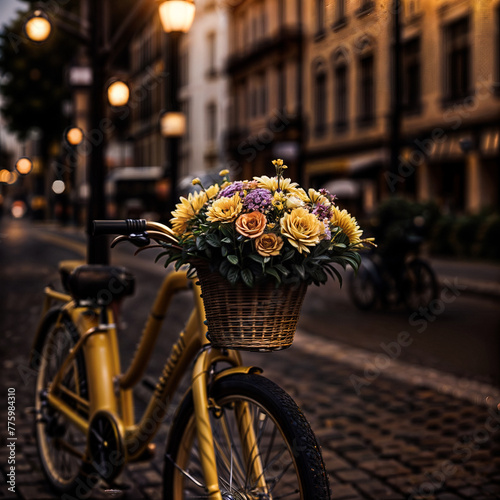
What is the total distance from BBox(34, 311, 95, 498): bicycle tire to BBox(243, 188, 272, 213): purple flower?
5.23 ft

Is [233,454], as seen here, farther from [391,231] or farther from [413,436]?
[391,231]

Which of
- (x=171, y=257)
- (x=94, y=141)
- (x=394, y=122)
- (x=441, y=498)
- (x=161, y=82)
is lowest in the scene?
(x=441, y=498)

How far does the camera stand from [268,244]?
2.25 metres

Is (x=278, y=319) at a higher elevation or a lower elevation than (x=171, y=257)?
lower

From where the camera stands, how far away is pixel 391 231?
1119 cm

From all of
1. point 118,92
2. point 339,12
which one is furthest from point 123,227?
point 339,12

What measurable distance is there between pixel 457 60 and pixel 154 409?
2246 cm

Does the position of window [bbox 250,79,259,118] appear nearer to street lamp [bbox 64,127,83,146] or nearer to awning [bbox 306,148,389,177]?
awning [bbox 306,148,389,177]

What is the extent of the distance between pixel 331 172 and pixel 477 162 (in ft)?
31.0

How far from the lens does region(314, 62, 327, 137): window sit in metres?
32.5

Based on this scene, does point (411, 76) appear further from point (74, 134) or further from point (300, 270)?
point (300, 270)

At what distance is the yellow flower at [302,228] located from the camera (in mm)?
2230

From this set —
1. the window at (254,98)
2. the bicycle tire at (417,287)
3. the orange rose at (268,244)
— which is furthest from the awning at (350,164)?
the orange rose at (268,244)

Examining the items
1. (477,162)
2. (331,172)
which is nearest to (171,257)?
(477,162)
